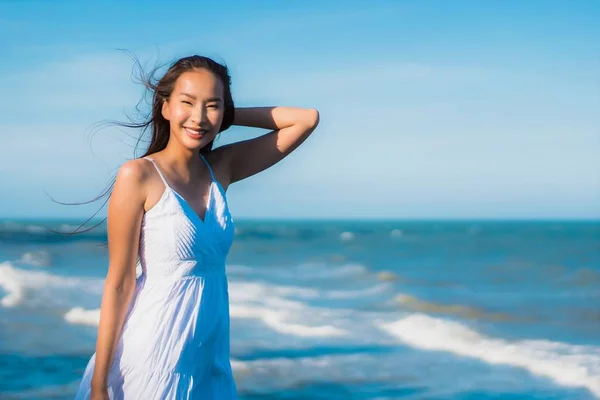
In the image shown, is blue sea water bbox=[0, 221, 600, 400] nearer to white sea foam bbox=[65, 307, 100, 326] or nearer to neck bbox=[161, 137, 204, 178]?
white sea foam bbox=[65, 307, 100, 326]

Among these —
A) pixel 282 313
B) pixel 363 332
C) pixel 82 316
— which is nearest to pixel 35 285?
pixel 82 316

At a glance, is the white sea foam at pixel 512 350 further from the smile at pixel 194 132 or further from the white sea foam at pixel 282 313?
the smile at pixel 194 132

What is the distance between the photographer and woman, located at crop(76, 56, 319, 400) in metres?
2.48

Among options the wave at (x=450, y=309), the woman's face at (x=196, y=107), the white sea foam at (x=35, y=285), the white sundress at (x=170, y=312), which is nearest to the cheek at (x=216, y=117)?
the woman's face at (x=196, y=107)

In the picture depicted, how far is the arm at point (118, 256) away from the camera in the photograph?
2.47m

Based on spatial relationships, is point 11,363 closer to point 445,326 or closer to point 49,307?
point 49,307

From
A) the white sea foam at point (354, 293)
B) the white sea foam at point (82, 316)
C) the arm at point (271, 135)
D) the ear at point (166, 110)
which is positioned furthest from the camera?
the white sea foam at point (354, 293)

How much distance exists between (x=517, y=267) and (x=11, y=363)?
18.3 metres

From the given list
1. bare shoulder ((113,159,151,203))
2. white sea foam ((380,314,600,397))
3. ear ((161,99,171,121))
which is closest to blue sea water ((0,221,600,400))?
white sea foam ((380,314,600,397))

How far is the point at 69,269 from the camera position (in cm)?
1950

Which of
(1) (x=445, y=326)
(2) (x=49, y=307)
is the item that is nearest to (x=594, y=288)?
(1) (x=445, y=326)

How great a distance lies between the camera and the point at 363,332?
11.2 m

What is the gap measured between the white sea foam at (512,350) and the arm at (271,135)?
6305mm

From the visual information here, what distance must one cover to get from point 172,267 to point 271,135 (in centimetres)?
72
